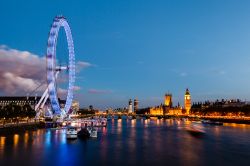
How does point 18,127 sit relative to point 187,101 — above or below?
below

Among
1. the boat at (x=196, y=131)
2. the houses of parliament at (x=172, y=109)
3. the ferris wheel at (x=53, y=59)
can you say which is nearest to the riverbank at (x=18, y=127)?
the ferris wheel at (x=53, y=59)

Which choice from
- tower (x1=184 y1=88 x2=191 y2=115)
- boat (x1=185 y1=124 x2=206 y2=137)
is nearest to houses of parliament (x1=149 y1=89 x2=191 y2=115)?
tower (x1=184 y1=88 x2=191 y2=115)

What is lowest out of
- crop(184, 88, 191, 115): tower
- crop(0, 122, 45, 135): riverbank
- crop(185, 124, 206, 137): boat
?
crop(185, 124, 206, 137): boat

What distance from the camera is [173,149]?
121 feet

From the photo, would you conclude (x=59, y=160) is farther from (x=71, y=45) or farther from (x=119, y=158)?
(x=71, y=45)

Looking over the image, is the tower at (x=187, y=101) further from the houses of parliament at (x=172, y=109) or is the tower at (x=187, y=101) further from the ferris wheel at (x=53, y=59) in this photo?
the ferris wheel at (x=53, y=59)

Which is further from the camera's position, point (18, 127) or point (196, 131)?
point (196, 131)

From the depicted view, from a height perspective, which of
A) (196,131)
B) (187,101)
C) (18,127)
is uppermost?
(187,101)

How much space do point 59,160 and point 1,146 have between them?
8.56m

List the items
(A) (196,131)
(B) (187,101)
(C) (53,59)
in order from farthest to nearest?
(B) (187,101) < (A) (196,131) < (C) (53,59)

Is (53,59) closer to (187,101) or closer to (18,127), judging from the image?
(18,127)

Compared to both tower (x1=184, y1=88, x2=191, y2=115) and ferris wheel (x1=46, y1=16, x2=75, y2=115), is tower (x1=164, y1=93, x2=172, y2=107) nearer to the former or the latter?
tower (x1=184, y1=88, x2=191, y2=115)

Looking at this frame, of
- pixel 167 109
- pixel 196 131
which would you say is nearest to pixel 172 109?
pixel 167 109

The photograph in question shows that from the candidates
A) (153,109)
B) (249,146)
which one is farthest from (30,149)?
(153,109)
